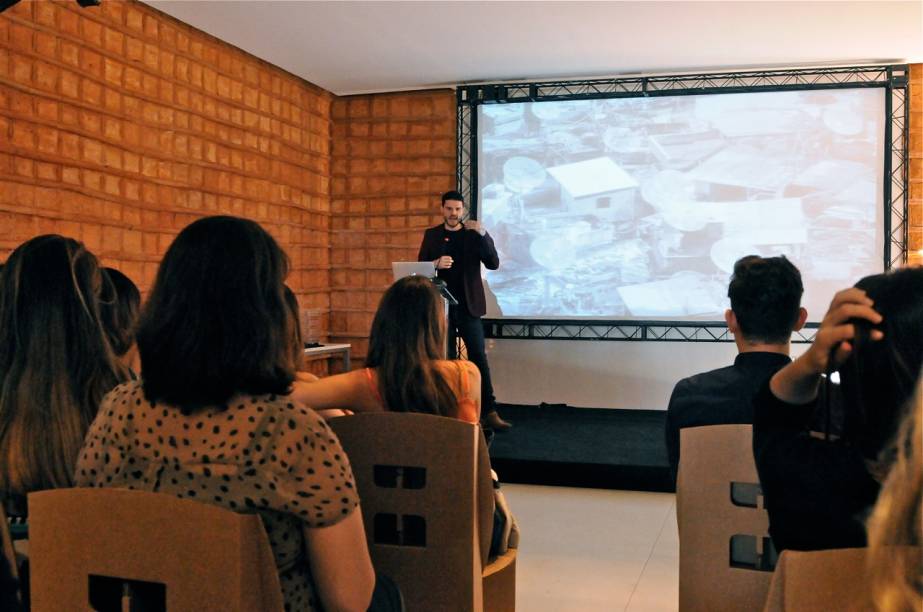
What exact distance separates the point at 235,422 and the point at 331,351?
577 centimetres

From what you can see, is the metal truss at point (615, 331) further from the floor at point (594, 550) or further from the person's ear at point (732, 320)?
the person's ear at point (732, 320)

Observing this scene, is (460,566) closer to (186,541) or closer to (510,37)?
(186,541)

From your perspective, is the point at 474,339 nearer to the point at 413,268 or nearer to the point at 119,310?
the point at 413,268

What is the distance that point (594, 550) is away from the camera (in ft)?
12.6

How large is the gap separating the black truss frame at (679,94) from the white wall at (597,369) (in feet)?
0.34

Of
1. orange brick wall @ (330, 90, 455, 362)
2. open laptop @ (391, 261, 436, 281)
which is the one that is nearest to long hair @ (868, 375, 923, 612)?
open laptop @ (391, 261, 436, 281)

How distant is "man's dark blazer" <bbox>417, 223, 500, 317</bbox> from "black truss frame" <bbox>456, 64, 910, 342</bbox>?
38.2 inches

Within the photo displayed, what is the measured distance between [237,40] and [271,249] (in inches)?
206

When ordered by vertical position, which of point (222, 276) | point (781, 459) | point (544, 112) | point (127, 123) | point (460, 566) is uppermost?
point (544, 112)

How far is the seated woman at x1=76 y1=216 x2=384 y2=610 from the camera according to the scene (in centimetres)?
131

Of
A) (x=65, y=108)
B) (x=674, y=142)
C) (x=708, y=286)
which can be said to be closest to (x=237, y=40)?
(x=65, y=108)

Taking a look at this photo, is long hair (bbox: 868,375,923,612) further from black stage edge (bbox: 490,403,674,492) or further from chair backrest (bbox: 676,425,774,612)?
black stage edge (bbox: 490,403,674,492)

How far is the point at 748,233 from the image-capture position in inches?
270

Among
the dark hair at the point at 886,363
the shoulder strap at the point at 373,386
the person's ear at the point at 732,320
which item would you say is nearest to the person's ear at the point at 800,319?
the person's ear at the point at 732,320
